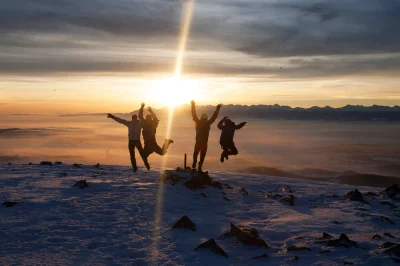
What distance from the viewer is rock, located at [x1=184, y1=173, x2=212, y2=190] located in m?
14.3

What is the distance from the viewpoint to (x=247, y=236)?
8.78 meters

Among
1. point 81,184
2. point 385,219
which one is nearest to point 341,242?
point 385,219

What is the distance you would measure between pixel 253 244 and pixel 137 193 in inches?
223

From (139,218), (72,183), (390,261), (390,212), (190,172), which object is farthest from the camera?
(190,172)

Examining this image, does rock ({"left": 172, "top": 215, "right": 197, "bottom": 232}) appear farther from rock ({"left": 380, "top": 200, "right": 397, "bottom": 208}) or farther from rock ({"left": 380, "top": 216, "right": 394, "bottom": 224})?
rock ({"left": 380, "top": 200, "right": 397, "bottom": 208})

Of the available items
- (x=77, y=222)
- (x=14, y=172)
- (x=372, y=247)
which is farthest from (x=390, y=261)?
(x=14, y=172)

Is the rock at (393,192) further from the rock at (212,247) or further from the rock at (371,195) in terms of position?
the rock at (212,247)

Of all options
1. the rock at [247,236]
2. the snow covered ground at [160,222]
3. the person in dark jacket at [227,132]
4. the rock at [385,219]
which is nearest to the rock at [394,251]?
the snow covered ground at [160,222]

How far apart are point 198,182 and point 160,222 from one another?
4.41 m

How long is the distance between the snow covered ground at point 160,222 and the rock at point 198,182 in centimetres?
28

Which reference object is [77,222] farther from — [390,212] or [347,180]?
[347,180]

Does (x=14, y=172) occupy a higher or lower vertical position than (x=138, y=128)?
lower

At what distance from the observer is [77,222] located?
9859 mm

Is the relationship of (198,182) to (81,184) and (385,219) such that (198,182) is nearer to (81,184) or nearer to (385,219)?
(81,184)
